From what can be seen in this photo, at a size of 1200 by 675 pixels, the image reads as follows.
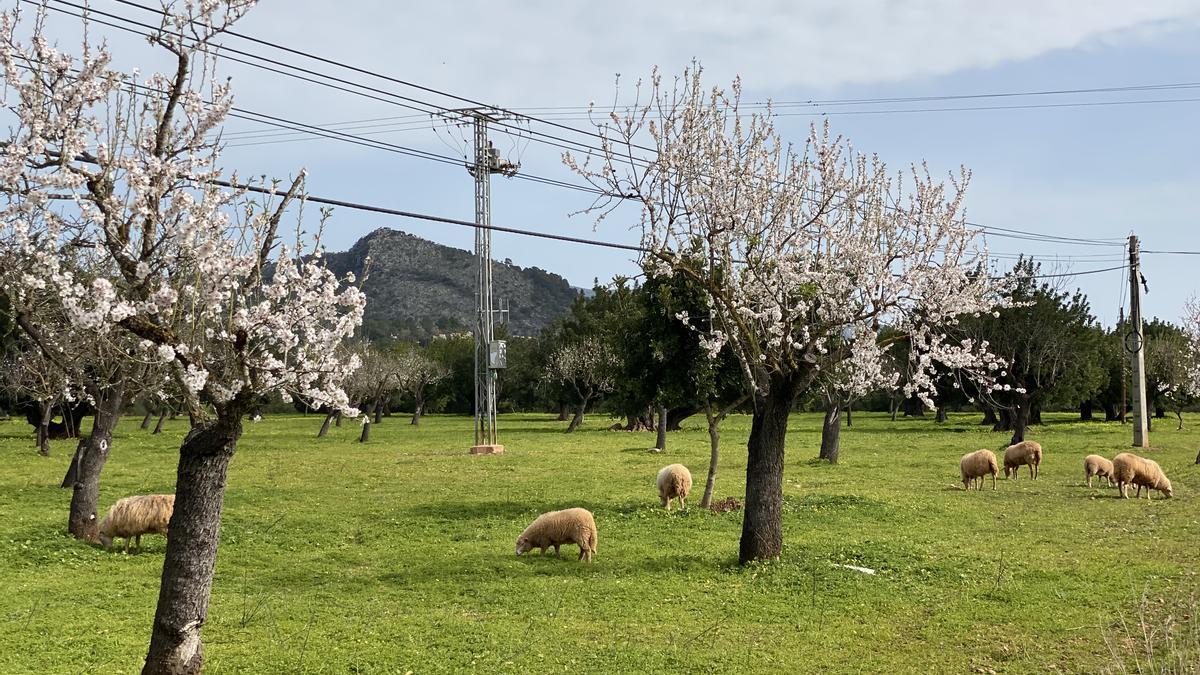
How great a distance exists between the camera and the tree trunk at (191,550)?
25.6ft

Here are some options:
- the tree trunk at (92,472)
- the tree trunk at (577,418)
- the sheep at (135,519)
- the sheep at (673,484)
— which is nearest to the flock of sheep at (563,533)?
the sheep at (673,484)

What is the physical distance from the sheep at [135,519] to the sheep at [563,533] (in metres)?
6.14

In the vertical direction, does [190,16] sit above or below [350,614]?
above

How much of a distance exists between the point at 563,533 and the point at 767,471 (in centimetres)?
351

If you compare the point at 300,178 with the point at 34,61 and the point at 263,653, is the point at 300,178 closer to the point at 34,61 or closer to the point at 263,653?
the point at 34,61

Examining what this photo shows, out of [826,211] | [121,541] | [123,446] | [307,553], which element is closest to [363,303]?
[307,553]

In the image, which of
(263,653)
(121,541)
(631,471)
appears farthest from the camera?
(631,471)

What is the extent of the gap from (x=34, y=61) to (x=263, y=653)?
19.8 feet

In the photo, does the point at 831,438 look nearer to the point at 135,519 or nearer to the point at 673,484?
the point at 673,484

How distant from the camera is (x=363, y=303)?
8469 mm

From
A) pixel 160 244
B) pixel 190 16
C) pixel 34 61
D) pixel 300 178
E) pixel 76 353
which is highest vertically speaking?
pixel 190 16

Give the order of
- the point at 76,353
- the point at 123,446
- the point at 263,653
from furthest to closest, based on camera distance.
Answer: the point at 123,446 < the point at 76,353 < the point at 263,653

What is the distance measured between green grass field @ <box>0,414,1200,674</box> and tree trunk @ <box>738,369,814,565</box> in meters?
0.53

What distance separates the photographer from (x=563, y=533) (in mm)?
15219
